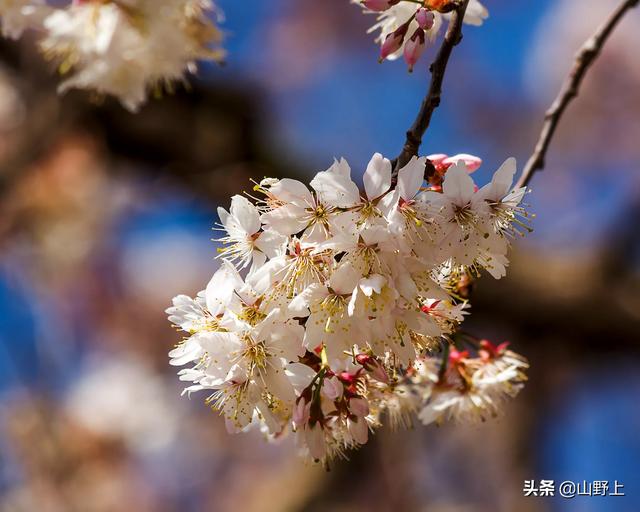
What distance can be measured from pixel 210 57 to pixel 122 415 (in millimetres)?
4527

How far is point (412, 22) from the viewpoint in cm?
95

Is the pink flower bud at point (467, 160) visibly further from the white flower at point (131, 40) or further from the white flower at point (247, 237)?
the white flower at point (131, 40)

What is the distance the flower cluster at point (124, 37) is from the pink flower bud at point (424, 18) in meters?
0.63

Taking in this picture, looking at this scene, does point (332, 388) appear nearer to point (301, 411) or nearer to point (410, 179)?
point (301, 411)

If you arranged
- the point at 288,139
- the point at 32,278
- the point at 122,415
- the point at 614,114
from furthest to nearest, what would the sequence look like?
the point at 614,114
the point at 122,415
the point at 288,139
the point at 32,278

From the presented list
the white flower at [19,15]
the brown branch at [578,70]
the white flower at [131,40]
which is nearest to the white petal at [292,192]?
the brown branch at [578,70]

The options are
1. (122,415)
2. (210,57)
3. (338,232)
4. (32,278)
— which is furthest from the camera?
(122,415)

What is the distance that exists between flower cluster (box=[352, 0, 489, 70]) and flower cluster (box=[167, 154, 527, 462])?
153 millimetres

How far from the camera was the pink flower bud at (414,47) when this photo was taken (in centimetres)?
89

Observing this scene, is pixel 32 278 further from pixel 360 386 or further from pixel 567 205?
pixel 567 205

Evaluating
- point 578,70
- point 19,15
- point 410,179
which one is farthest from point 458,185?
point 19,15

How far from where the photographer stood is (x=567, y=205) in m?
6.52

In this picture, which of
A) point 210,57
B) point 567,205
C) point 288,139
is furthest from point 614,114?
point 210,57

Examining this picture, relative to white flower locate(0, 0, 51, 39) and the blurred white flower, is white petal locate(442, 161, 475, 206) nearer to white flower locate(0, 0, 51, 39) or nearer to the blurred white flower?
white flower locate(0, 0, 51, 39)
